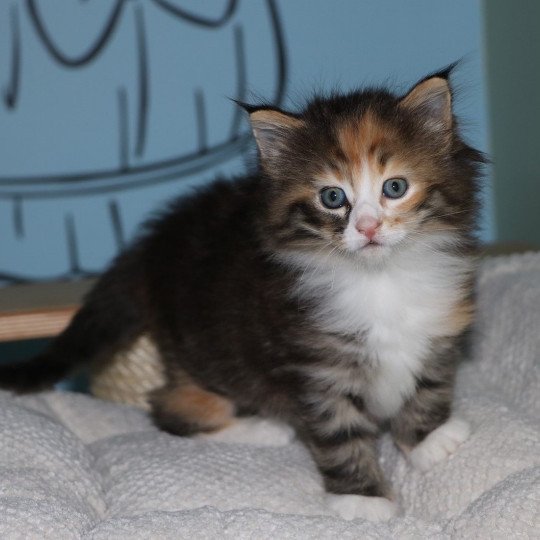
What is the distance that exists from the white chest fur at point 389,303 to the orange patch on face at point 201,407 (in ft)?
1.45

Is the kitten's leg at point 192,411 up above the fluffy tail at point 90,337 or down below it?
below

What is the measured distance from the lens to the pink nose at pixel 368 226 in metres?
1.64

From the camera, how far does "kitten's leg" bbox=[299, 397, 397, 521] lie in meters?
1.84

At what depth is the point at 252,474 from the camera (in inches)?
73.8

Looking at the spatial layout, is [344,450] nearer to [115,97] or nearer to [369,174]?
[369,174]

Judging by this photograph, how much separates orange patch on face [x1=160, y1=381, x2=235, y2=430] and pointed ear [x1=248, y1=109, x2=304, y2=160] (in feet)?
2.03

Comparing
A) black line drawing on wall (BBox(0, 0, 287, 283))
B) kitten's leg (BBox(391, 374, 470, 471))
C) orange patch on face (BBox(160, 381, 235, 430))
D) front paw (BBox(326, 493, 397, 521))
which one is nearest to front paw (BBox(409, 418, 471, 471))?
kitten's leg (BBox(391, 374, 470, 471))

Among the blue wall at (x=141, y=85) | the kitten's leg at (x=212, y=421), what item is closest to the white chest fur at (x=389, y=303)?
the kitten's leg at (x=212, y=421)

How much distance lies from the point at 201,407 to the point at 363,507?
54cm

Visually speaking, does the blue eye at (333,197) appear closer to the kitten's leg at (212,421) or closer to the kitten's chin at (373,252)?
the kitten's chin at (373,252)

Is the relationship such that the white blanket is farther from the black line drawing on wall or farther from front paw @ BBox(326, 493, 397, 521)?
the black line drawing on wall

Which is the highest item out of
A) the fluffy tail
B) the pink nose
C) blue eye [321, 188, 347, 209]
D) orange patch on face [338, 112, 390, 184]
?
orange patch on face [338, 112, 390, 184]

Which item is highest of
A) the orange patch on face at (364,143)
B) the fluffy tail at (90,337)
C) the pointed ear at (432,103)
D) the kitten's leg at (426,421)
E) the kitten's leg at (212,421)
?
the pointed ear at (432,103)

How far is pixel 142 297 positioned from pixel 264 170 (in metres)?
0.60
